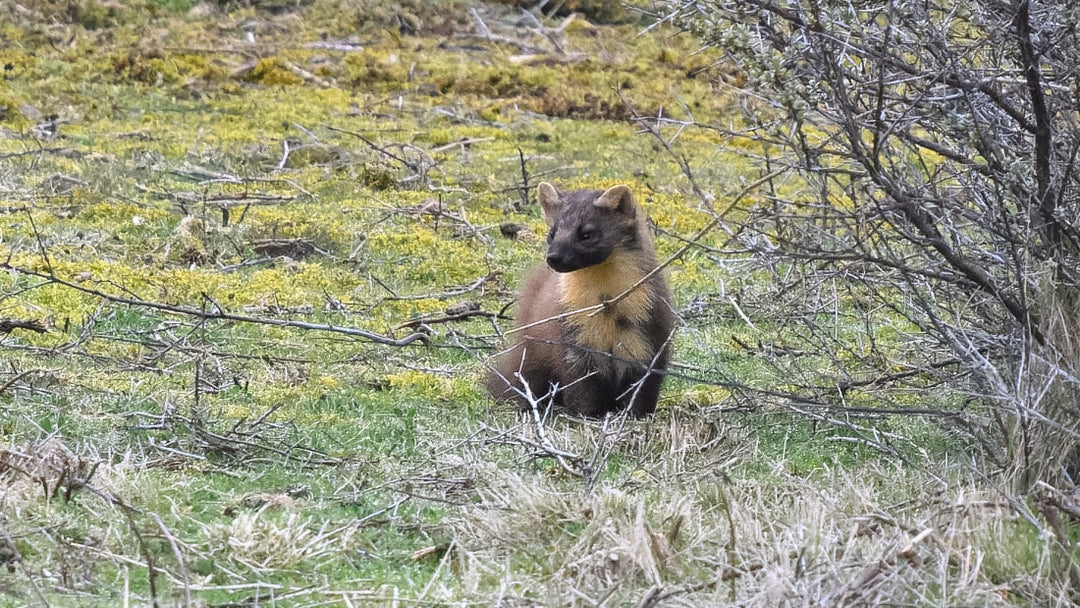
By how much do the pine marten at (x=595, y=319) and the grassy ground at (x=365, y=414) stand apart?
25 centimetres

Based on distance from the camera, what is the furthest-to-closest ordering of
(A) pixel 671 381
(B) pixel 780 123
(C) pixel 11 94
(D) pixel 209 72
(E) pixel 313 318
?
(D) pixel 209 72 → (C) pixel 11 94 → (E) pixel 313 318 → (A) pixel 671 381 → (B) pixel 780 123

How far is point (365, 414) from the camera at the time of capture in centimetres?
714

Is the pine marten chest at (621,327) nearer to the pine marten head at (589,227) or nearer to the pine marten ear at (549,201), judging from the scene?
the pine marten head at (589,227)

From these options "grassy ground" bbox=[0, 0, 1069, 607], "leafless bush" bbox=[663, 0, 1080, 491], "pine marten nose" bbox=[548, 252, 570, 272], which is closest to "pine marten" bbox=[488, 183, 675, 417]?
"pine marten nose" bbox=[548, 252, 570, 272]

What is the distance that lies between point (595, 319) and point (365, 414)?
1.26 meters

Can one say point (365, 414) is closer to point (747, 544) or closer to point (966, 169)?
point (747, 544)

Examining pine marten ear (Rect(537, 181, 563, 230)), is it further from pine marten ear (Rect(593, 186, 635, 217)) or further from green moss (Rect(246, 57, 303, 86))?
green moss (Rect(246, 57, 303, 86))

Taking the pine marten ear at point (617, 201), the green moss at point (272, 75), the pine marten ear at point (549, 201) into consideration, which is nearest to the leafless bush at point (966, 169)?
the pine marten ear at point (617, 201)

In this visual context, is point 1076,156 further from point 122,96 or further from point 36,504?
point 122,96

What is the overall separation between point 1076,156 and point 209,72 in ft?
46.3

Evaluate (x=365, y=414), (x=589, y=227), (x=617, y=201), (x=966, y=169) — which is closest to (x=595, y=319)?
(x=589, y=227)

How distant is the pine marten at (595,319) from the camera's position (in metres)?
7.34

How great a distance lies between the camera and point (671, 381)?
8383 mm

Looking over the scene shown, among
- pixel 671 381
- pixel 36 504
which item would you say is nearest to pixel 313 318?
pixel 671 381
